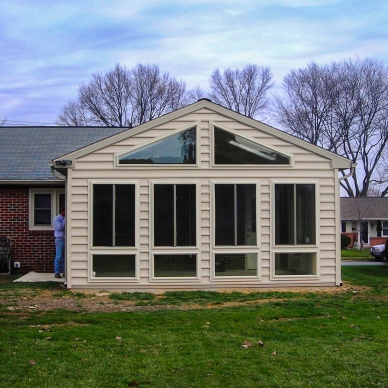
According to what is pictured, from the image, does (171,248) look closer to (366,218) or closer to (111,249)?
(111,249)

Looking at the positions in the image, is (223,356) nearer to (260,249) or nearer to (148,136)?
(260,249)

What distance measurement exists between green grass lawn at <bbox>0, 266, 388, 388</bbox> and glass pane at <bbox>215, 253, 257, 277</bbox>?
1.33 m

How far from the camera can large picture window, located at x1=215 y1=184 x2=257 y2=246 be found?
1219 cm

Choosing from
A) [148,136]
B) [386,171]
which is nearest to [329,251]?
[148,136]

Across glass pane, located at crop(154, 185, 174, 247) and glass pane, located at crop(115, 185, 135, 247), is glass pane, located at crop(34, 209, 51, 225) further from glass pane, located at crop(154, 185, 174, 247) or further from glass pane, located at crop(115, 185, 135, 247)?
glass pane, located at crop(154, 185, 174, 247)

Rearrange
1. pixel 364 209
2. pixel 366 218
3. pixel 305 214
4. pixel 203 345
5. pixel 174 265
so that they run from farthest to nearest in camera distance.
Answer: pixel 364 209 → pixel 366 218 → pixel 305 214 → pixel 174 265 → pixel 203 345

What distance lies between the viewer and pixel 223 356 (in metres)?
6.64

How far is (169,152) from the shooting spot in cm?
1235

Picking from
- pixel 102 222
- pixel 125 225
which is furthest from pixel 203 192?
pixel 102 222

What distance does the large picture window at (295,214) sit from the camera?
485 inches

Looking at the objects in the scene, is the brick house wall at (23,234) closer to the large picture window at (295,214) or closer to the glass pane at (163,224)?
the glass pane at (163,224)

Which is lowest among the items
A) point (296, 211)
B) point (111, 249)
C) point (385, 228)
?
point (385, 228)

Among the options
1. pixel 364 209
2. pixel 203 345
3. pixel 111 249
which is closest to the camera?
pixel 203 345

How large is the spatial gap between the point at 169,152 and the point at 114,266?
2.58 meters
